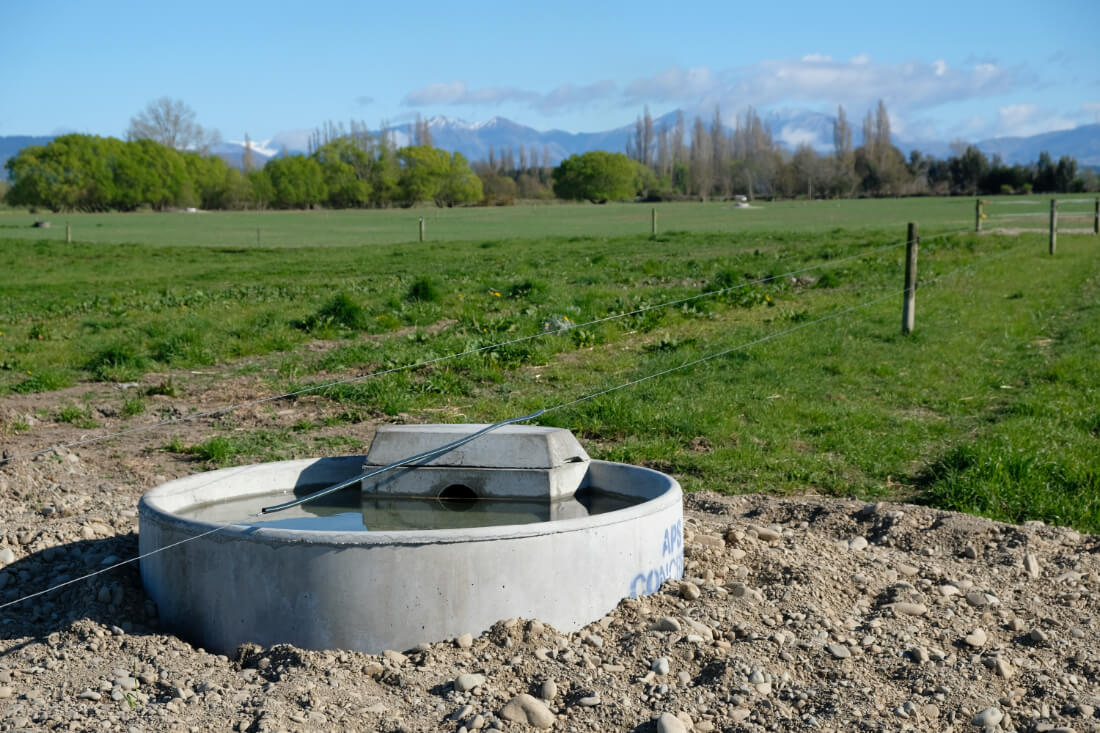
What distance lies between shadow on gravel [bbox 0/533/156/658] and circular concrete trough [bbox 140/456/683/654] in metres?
0.21

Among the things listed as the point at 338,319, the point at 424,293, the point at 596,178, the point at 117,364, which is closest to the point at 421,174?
the point at 596,178

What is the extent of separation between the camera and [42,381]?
11.1 meters

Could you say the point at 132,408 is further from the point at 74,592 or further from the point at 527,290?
the point at 527,290

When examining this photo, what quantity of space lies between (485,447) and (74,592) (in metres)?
2.26

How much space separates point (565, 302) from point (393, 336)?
3.19 metres

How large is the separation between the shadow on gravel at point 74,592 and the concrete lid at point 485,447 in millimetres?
1482

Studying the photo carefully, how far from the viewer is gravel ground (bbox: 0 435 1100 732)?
4.06 metres

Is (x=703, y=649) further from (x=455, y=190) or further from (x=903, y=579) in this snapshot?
(x=455, y=190)

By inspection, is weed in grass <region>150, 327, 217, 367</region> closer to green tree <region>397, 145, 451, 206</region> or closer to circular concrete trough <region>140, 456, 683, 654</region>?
circular concrete trough <region>140, 456, 683, 654</region>

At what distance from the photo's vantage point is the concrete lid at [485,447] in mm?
6188

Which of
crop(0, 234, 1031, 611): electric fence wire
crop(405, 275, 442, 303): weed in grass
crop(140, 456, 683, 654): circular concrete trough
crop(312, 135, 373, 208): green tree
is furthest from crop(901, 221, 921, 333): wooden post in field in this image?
crop(312, 135, 373, 208): green tree

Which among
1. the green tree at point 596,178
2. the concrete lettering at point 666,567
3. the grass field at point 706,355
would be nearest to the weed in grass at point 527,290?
the grass field at point 706,355

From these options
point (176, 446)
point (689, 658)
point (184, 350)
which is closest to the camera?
point (689, 658)

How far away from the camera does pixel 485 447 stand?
6.22 metres
